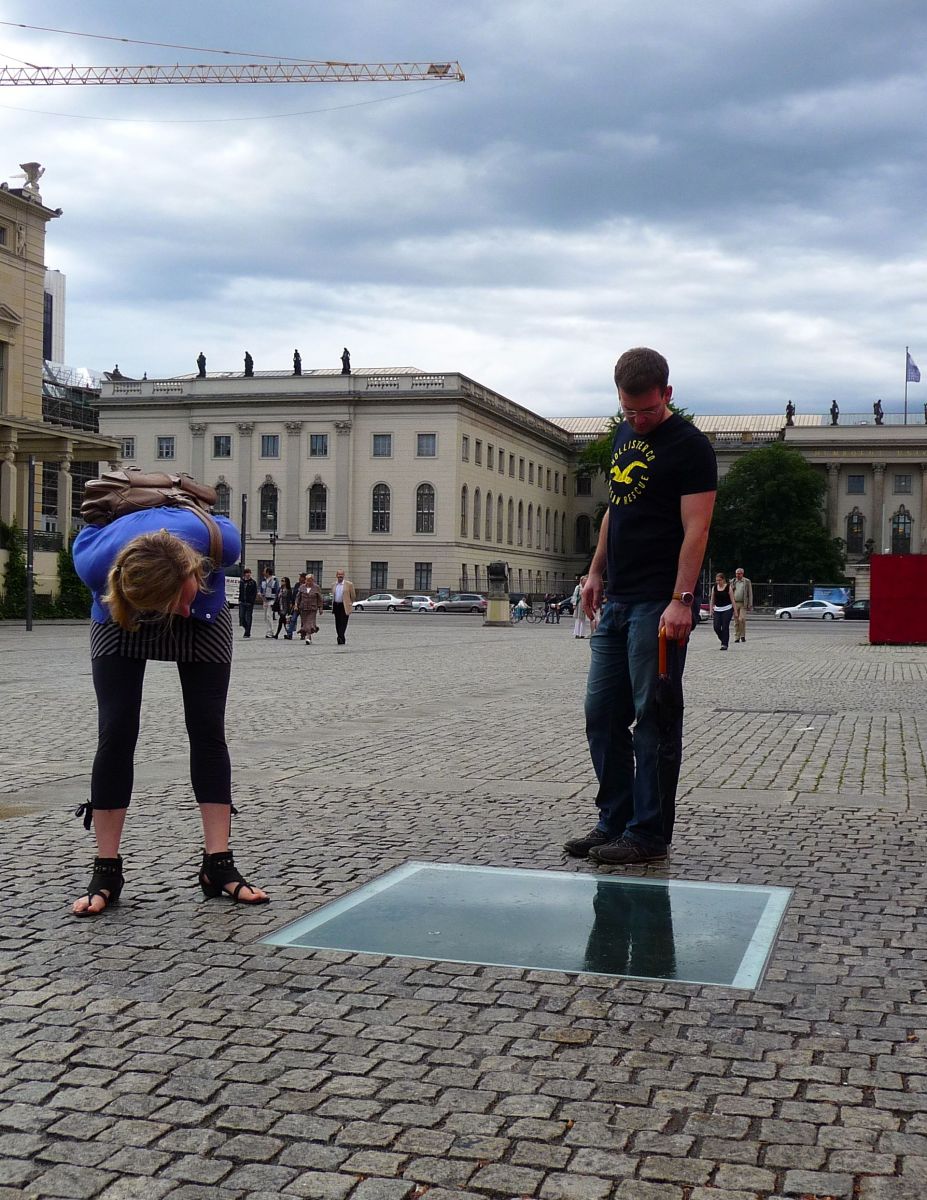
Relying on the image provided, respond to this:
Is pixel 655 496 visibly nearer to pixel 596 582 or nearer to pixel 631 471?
pixel 631 471

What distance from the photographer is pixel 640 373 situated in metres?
5.70

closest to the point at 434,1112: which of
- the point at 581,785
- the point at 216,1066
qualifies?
the point at 216,1066

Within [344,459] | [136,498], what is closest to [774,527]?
[344,459]

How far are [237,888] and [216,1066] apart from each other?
1675 mm

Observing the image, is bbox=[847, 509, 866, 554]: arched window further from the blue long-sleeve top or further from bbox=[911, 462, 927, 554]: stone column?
the blue long-sleeve top

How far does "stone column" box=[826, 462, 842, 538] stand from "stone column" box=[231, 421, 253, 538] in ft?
148

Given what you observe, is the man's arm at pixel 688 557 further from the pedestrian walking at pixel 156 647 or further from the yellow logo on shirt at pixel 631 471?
the pedestrian walking at pixel 156 647

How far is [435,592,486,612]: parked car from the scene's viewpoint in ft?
255

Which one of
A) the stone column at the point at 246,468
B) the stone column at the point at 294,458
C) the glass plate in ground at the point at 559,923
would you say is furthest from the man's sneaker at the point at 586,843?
the stone column at the point at 246,468

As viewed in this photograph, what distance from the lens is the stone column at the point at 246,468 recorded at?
3634 inches

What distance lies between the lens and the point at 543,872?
569 cm

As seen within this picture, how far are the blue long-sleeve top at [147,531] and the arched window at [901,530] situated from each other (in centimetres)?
10782

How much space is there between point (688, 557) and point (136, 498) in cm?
226

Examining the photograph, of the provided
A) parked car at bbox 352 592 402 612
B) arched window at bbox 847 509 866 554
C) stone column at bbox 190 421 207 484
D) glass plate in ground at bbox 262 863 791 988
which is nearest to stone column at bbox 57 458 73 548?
parked car at bbox 352 592 402 612
